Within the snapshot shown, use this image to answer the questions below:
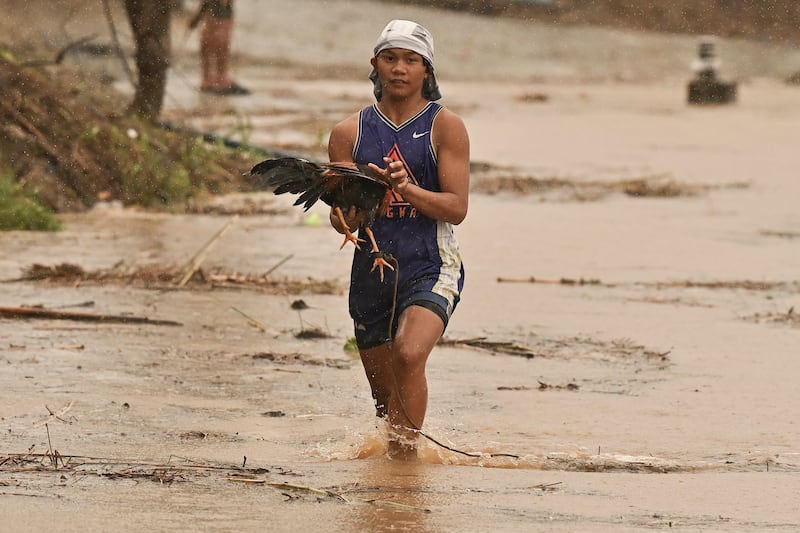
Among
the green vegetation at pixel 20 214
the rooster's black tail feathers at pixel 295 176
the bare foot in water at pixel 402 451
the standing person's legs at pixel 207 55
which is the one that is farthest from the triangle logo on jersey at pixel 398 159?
the standing person's legs at pixel 207 55

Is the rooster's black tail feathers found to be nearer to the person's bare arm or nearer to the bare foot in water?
the person's bare arm

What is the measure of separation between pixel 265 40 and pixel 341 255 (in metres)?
20.8

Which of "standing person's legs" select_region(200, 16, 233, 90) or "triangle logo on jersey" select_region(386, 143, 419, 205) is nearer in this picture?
"triangle logo on jersey" select_region(386, 143, 419, 205)

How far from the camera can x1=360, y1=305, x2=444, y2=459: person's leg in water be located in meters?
5.33

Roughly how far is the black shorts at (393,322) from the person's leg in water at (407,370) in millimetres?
17

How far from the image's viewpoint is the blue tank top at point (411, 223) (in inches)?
215

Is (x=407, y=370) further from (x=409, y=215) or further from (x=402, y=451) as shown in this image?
(x=409, y=215)

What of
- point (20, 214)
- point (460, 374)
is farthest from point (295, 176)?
point (20, 214)

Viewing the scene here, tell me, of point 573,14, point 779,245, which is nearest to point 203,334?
point 779,245

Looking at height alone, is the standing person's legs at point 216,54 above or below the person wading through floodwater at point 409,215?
above

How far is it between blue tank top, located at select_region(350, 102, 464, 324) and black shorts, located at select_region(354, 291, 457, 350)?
3cm

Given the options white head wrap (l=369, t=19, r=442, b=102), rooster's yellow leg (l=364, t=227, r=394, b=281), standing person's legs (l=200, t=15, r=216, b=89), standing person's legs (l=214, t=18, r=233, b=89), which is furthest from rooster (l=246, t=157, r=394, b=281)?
standing person's legs (l=214, t=18, r=233, b=89)

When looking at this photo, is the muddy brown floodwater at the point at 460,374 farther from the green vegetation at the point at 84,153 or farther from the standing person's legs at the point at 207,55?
the standing person's legs at the point at 207,55

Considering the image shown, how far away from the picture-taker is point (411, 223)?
216 inches
